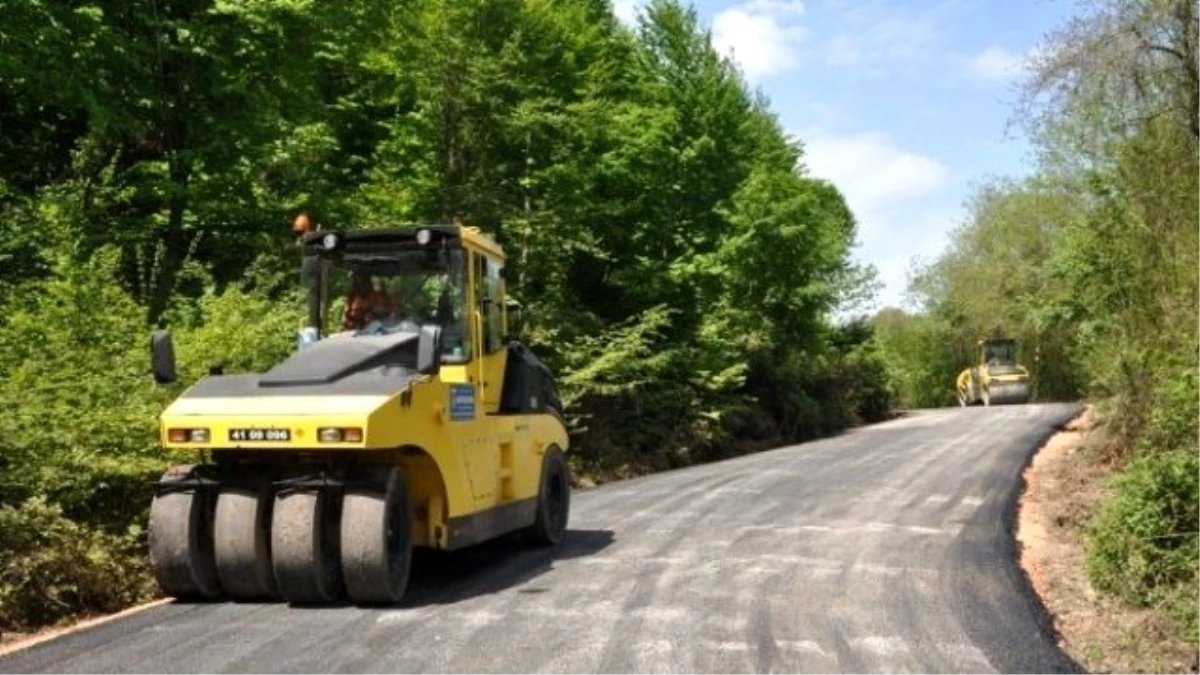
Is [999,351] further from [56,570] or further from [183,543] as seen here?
[56,570]

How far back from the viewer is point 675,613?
7496mm

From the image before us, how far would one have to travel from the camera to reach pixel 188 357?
11.3 meters

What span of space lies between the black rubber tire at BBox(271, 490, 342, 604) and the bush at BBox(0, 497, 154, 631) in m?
1.49

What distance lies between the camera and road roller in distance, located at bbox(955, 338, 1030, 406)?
44406 mm

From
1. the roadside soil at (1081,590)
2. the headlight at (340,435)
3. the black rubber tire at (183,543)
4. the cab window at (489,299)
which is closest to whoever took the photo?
the roadside soil at (1081,590)

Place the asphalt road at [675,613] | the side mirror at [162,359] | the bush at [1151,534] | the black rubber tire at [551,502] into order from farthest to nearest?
the black rubber tire at [551,502]
the bush at [1151,534]
the side mirror at [162,359]
the asphalt road at [675,613]

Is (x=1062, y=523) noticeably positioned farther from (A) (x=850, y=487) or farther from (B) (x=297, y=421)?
(B) (x=297, y=421)

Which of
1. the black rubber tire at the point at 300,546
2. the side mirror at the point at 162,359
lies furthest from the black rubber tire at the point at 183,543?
the side mirror at the point at 162,359

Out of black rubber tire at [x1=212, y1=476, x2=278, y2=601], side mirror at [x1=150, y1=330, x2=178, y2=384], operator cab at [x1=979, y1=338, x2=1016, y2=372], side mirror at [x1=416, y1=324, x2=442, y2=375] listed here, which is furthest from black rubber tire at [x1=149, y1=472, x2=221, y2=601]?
operator cab at [x1=979, y1=338, x2=1016, y2=372]

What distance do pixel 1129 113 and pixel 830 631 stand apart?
11.6 m

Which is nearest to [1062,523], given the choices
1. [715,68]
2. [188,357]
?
[188,357]

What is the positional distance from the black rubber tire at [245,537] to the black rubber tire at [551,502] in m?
3.19

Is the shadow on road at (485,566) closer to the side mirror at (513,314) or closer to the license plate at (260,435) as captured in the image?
the license plate at (260,435)

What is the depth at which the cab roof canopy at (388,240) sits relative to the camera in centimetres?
895
